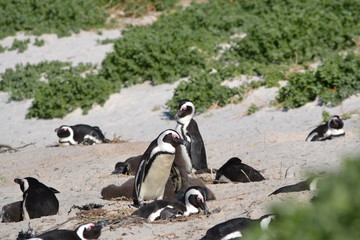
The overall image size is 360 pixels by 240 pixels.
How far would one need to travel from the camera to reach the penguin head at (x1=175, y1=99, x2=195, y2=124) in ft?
29.4

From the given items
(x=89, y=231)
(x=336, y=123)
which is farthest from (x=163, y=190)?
(x=336, y=123)

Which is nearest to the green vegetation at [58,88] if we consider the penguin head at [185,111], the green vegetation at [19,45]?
the green vegetation at [19,45]

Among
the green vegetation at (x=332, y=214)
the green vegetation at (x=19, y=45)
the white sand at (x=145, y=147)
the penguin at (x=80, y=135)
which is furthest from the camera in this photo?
the green vegetation at (x=19, y=45)

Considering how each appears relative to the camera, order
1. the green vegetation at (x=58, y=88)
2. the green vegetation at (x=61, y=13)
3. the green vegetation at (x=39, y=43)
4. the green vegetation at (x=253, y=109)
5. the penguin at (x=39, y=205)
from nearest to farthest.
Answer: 1. the penguin at (x=39, y=205)
2. the green vegetation at (x=253, y=109)
3. the green vegetation at (x=58, y=88)
4. the green vegetation at (x=39, y=43)
5. the green vegetation at (x=61, y=13)

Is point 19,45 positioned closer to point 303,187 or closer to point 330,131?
point 330,131

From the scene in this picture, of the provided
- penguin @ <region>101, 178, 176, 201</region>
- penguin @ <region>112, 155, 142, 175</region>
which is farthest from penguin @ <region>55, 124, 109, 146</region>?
penguin @ <region>101, 178, 176, 201</region>

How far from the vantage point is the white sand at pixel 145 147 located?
5.65m

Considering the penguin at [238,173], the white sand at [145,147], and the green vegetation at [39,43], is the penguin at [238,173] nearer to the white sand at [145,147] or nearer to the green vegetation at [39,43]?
the white sand at [145,147]

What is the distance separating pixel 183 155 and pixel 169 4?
9.02 metres

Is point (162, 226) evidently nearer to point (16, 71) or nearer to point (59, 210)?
point (59, 210)

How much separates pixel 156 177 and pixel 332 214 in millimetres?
4905

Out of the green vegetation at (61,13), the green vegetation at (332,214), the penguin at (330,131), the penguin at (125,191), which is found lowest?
the penguin at (330,131)

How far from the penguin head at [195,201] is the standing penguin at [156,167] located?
660 mm

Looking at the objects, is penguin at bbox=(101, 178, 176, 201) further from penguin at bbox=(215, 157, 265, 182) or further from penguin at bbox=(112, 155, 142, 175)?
penguin at bbox=(112, 155, 142, 175)
